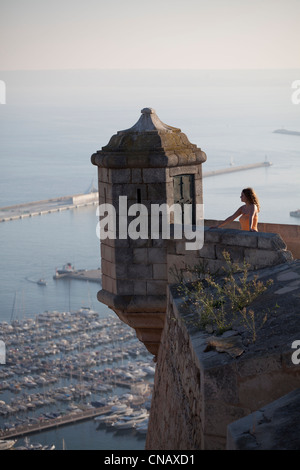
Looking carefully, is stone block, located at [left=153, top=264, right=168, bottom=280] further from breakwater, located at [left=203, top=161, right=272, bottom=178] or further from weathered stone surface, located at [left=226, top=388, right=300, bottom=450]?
breakwater, located at [left=203, top=161, right=272, bottom=178]

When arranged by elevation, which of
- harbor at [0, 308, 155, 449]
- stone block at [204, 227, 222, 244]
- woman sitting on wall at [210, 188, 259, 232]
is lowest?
stone block at [204, 227, 222, 244]

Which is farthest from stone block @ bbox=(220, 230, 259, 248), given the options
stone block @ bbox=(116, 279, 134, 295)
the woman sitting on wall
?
stone block @ bbox=(116, 279, 134, 295)

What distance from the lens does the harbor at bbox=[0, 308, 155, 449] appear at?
1351 inches

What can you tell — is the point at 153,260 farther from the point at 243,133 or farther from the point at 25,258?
the point at 243,133

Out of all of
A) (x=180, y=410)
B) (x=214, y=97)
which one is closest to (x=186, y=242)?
(x=180, y=410)

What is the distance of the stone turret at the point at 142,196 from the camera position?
795cm

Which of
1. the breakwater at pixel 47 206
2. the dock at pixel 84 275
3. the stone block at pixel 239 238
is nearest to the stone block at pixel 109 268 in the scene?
the stone block at pixel 239 238

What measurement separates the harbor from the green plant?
2474cm

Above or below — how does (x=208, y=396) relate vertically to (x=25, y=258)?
below

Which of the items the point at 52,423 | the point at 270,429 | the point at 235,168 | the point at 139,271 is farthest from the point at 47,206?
the point at 270,429

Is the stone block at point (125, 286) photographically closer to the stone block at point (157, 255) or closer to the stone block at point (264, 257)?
the stone block at point (157, 255)

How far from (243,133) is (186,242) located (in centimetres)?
9748
